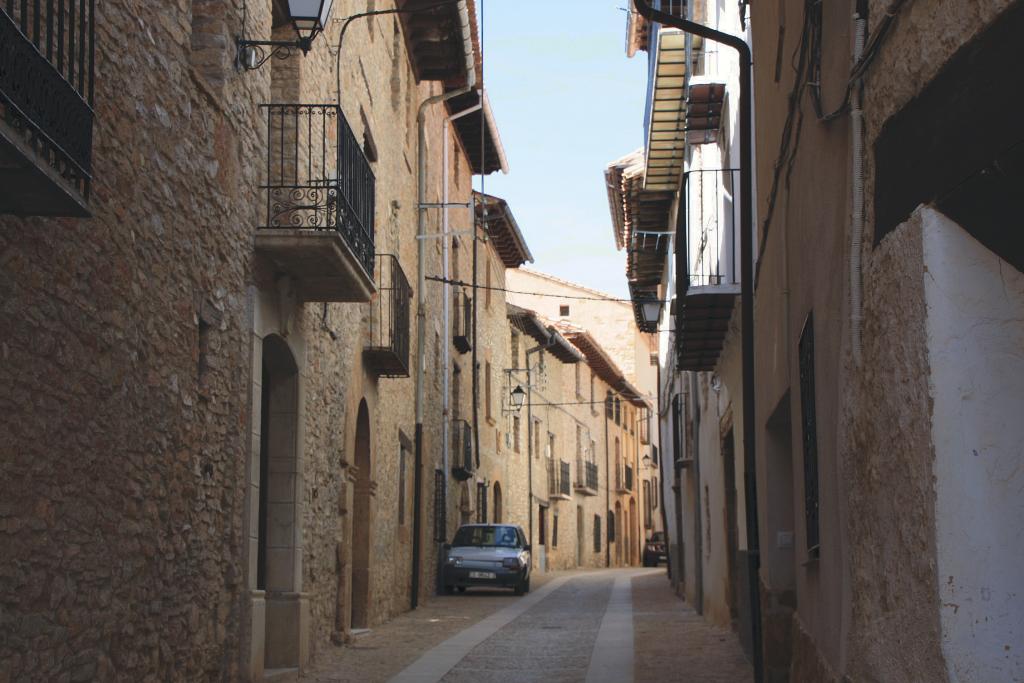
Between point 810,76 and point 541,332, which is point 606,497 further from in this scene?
point 810,76

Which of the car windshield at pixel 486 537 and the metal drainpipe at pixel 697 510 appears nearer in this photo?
the metal drainpipe at pixel 697 510

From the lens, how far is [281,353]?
12.1 meters

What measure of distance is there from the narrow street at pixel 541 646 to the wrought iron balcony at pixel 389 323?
3.21 metres

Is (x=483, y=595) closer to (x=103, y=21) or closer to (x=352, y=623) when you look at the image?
(x=352, y=623)

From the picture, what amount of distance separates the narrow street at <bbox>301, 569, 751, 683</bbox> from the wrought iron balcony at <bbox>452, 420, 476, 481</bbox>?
12.0 ft

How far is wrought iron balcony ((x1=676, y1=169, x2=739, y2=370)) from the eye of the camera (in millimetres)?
12438

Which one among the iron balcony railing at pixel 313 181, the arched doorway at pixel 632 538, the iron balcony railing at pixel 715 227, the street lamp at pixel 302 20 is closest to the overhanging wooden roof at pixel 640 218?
the iron balcony railing at pixel 715 227

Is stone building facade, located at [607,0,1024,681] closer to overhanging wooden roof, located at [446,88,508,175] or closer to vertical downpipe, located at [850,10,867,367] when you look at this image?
vertical downpipe, located at [850,10,867,367]

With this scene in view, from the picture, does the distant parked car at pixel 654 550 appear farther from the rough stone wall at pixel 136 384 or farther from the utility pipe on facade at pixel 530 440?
the rough stone wall at pixel 136 384

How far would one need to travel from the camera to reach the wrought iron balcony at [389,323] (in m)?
16.4

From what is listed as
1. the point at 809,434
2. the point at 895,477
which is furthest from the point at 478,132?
the point at 895,477

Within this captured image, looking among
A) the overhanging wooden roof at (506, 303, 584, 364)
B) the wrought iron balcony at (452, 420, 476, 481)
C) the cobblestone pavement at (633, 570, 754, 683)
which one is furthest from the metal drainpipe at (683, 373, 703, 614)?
the overhanging wooden roof at (506, 303, 584, 364)

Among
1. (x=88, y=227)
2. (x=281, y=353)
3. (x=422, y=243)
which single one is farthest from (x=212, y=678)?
(x=422, y=243)

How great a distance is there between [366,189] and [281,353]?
1.83 meters
